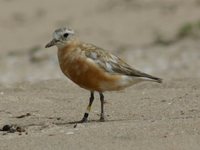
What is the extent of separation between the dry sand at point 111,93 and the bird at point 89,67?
1.47ft

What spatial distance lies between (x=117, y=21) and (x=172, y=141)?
16.5 metres

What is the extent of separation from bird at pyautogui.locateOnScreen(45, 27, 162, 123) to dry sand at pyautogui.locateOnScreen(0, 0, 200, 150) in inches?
17.7

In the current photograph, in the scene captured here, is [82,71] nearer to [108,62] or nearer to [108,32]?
[108,62]

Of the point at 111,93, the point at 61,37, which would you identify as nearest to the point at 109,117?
the point at 61,37

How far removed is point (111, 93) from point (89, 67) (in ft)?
8.37

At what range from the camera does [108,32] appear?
24031 millimetres

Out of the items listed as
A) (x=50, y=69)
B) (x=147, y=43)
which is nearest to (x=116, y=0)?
(x=147, y=43)

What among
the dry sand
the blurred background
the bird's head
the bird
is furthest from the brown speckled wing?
the blurred background

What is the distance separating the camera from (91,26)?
24.5 meters

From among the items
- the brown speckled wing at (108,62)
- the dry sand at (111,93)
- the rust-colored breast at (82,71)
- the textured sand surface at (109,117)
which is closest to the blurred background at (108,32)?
the dry sand at (111,93)

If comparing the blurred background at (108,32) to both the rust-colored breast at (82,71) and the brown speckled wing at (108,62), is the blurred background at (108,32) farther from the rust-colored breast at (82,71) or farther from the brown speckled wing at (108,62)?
the rust-colored breast at (82,71)

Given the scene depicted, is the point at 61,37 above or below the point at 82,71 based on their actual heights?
above

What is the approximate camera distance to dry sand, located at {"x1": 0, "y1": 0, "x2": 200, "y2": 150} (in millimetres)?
9109

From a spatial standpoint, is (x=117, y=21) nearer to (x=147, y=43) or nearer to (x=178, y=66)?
(x=147, y=43)
